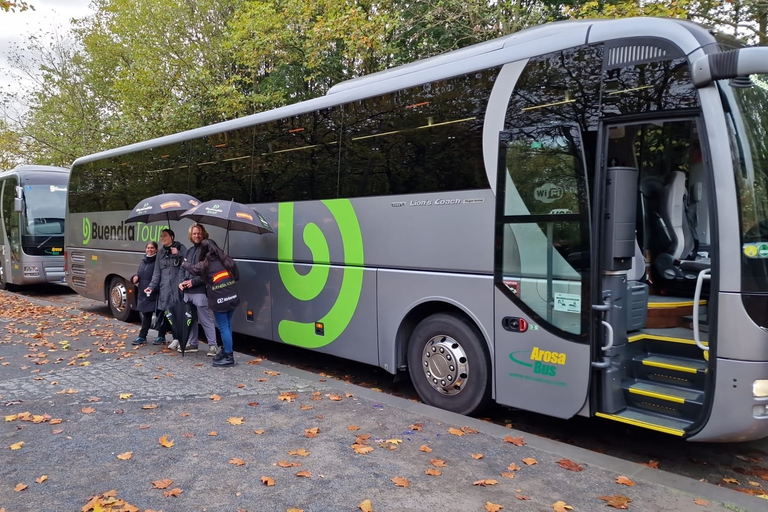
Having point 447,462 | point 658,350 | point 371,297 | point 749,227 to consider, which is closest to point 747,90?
point 749,227

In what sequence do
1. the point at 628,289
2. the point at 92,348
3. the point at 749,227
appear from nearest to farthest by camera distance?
1. the point at 749,227
2. the point at 628,289
3. the point at 92,348

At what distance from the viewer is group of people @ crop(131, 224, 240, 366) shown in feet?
25.4

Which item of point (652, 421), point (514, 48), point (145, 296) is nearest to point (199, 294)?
point (145, 296)

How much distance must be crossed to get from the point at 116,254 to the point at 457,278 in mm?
8334

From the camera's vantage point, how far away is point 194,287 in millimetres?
8203

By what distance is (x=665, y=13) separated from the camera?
33.6 feet

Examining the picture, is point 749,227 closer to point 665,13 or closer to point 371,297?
point 371,297

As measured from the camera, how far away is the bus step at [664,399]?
4.56 meters

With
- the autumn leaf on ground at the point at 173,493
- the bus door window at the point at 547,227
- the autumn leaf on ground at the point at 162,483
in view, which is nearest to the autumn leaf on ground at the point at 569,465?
the bus door window at the point at 547,227

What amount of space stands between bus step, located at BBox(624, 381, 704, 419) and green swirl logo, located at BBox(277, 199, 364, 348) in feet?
10.5

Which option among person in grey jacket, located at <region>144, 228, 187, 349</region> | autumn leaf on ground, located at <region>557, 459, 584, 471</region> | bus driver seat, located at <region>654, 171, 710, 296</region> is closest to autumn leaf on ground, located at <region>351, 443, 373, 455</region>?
autumn leaf on ground, located at <region>557, 459, 584, 471</region>

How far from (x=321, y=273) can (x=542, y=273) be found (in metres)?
3.22

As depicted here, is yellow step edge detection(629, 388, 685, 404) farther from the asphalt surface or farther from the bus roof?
the bus roof

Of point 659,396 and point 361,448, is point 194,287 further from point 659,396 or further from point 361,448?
point 659,396
